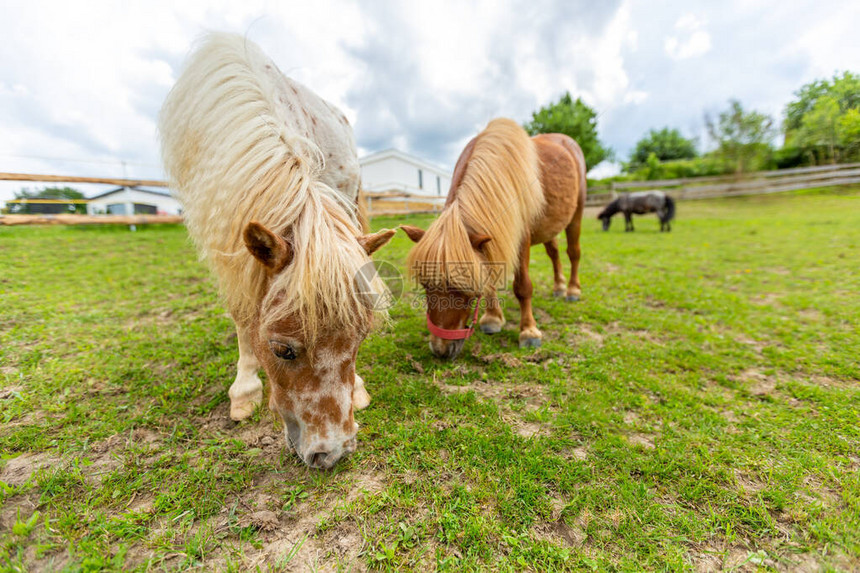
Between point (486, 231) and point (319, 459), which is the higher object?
point (486, 231)

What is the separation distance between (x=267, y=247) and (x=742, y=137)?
1350 inches

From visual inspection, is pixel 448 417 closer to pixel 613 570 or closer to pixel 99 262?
pixel 613 570

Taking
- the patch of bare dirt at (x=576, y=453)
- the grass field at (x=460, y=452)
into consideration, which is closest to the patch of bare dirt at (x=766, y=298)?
the grass field at (x=460, y=452)

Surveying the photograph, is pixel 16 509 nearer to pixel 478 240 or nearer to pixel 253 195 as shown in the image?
pixel 253 195

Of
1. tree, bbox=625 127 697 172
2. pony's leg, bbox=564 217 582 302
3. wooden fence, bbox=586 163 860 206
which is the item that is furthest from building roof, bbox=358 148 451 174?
tree, bbox=625 127 697 172

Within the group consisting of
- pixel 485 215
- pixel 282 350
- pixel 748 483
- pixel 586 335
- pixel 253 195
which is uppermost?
pixel 253 195

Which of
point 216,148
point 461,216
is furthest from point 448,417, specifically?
point 216,148

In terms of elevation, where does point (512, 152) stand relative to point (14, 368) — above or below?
above

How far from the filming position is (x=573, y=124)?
25672mm

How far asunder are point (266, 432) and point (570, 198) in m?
4.19

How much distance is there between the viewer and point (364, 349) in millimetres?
3188

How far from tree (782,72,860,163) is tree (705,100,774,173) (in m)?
1.19

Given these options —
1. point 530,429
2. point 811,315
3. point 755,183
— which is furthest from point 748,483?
point 755,183

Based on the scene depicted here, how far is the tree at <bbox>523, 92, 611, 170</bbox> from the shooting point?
85.2ft
